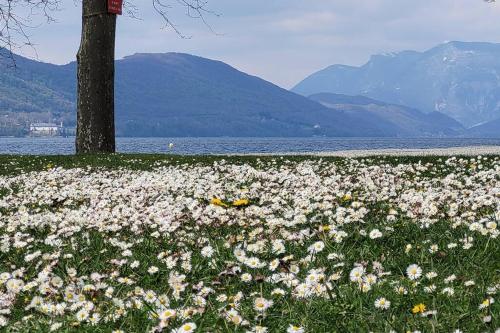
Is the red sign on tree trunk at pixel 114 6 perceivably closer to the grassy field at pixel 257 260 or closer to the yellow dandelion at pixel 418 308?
the grassy field at pixel 257 260

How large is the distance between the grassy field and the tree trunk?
11194mm

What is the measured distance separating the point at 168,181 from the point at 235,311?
7875mm

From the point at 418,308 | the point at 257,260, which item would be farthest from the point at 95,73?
the point at 418,308

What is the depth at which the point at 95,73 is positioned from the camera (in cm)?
2227

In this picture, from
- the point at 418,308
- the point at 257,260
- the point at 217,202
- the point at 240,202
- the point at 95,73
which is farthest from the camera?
the point at 95,73

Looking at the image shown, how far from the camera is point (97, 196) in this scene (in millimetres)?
10969

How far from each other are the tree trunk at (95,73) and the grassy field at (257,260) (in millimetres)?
11194

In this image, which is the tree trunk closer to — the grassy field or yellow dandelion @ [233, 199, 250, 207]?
the grassy field

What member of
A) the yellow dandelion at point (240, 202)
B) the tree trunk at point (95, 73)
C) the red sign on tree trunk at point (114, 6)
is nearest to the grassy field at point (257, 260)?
the yellow dandelion at point (240, 202)

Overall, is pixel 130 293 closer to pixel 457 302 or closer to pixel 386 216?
pixel 457 302

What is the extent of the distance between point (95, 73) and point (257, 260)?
59.7ft

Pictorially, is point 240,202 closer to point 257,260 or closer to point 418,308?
point 257,260

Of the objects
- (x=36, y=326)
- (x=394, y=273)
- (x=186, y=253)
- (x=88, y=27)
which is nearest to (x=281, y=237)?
(x=186, y=253)

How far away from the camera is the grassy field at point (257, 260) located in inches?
167
